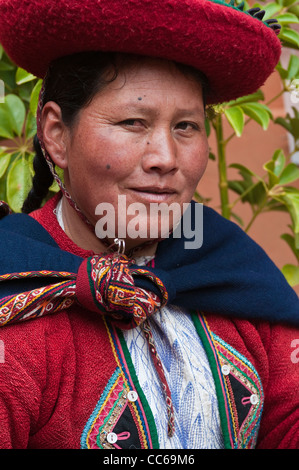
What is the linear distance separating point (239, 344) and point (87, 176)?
1.73 feet

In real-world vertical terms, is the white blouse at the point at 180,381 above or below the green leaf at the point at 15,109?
below

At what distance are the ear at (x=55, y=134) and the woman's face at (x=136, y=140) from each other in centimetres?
6

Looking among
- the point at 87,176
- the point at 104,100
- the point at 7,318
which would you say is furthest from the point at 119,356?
the point at 104,100

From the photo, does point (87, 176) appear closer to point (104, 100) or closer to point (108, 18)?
point (104, 100)

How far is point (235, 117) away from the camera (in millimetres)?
1901

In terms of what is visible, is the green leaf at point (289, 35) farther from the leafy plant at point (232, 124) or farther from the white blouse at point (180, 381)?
the white blouse at point (180, 381)

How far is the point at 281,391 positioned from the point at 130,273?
50 centimetres

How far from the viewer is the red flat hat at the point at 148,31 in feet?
4.08

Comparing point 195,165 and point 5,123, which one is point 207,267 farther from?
point 5,123

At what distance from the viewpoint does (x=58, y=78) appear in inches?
56.8

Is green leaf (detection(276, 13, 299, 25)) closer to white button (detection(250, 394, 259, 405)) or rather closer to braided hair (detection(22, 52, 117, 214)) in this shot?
braided hair (detection(22, 52, 117, 214))

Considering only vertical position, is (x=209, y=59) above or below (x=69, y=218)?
above

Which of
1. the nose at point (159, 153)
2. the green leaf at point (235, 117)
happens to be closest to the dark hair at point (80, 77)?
the nose at point (159, 153)

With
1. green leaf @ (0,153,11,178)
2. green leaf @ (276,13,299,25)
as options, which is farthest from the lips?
green leaf @ (276,13,299,25)
